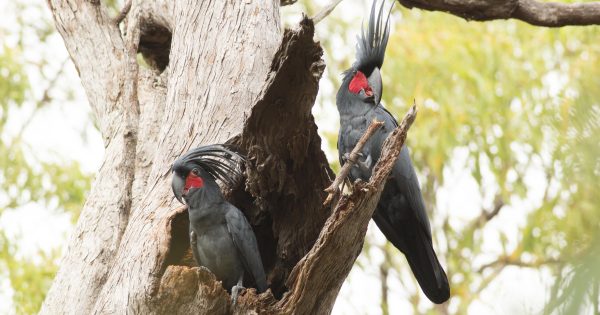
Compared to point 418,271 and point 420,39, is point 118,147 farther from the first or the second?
point 420,39

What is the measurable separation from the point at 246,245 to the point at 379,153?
88cm

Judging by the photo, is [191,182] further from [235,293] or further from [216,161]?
[235,293]

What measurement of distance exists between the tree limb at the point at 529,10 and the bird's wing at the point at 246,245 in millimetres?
2265

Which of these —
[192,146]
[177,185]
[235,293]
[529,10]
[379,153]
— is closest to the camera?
[235,293]

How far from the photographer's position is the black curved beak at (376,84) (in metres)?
3.69

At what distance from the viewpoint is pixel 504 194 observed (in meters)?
6.49

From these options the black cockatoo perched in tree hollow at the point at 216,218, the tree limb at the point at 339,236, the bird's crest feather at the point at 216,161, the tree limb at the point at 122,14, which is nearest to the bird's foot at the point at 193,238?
the black cockatoo perched in tree hollow at the point at 216,218

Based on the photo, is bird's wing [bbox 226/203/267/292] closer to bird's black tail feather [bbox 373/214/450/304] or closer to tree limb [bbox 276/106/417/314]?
tree limb [bbox 276/106/417/314]

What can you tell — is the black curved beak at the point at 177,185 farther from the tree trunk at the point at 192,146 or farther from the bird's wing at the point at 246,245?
the bird's wing at the point at 246,245

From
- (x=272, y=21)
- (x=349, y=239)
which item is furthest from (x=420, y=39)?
(x=349, y=239)

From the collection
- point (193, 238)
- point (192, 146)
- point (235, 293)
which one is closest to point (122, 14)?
point (192, 146)

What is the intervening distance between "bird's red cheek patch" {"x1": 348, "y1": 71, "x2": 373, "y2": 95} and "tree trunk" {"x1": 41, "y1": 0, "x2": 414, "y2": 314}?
44 centimetres

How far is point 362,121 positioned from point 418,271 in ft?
2.85

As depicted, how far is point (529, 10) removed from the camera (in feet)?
15.4
